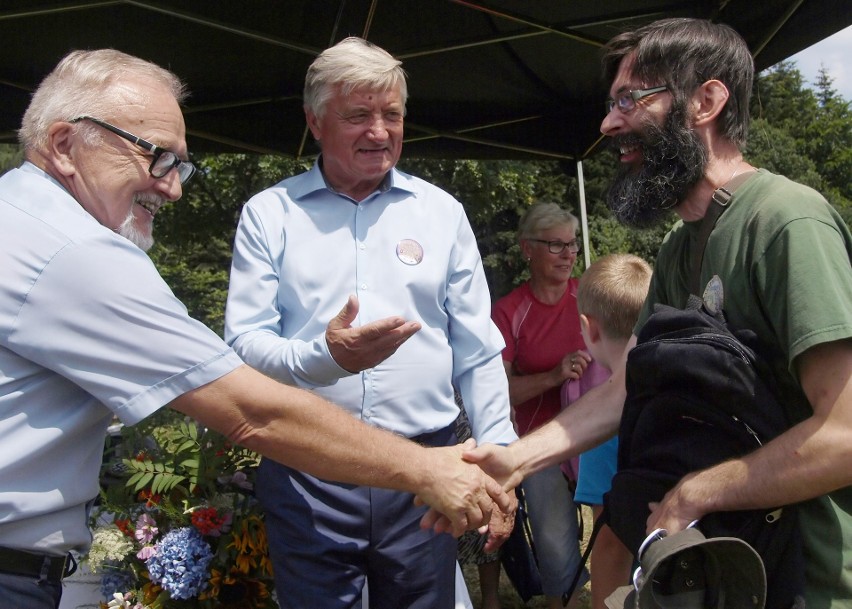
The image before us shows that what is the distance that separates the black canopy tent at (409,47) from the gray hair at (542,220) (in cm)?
95

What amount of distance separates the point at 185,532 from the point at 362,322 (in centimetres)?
136

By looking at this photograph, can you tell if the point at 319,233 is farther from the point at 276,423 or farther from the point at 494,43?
the point at 494,43

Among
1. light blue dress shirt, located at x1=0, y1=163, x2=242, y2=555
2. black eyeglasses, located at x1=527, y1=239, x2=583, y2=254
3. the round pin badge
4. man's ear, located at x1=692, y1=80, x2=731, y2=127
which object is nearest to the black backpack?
man's ear, located at x1=692, y1=80, x2=731, y2=127

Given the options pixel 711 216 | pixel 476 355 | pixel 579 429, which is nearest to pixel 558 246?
pixel 476 355

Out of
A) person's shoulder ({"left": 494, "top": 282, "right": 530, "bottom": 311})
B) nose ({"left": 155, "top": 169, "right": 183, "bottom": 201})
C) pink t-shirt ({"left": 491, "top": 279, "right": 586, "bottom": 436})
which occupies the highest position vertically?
nose ({"left": 155, "top": 169, "right": 183, "bottom": 201})

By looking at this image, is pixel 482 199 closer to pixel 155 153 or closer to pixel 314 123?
pixel 314 123

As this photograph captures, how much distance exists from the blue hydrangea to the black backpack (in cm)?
207

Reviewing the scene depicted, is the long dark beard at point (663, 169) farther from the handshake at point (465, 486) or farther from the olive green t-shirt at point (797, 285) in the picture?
the handshake at point (465, 486)

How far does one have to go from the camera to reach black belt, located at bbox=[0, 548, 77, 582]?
66.7 inches

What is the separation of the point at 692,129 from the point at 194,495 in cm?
257

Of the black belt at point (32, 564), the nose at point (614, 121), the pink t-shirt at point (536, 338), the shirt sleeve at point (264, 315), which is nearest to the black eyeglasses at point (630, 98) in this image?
the nose at point (614, 121)

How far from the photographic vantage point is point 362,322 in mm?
2607

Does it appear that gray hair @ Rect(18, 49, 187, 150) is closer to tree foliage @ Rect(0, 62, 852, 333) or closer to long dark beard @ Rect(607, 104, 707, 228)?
tree foliage @ Rect(0, 62, 852, 333)

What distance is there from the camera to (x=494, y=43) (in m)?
4.75
